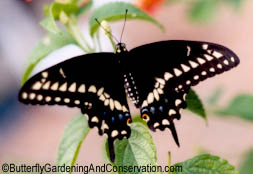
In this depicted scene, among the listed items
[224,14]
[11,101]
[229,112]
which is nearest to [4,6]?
[11,101]

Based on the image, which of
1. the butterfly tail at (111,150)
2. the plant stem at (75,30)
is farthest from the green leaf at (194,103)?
the plant stem at (75,30)

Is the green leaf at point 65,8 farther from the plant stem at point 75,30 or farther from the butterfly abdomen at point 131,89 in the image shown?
the butterfly abdomen at point 131,89

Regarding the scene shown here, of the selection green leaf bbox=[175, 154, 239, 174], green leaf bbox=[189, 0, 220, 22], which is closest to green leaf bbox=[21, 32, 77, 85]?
green leaf bbox=[175, 154, 239, 174]

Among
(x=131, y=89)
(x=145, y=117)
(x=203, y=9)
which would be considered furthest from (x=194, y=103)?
(x=203, y=9)

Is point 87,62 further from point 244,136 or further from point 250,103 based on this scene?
point 244,136

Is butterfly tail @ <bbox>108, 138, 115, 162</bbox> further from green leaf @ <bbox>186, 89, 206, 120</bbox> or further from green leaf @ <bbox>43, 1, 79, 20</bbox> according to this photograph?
green leaf @ <bbox>43, 1, 79, 20</bbox>

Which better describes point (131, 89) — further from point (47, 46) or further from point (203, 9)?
point (203, 9)

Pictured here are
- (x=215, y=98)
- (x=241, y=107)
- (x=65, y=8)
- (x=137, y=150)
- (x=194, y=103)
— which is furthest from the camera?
(x=215, y=98)
